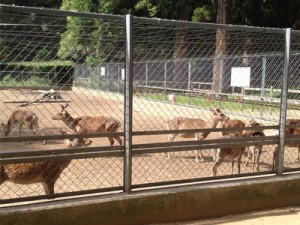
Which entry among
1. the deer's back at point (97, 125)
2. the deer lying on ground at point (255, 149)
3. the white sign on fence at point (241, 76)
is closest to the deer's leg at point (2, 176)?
the deer lying on ground at point (255, 149)

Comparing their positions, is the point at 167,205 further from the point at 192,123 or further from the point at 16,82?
the point at 16,82

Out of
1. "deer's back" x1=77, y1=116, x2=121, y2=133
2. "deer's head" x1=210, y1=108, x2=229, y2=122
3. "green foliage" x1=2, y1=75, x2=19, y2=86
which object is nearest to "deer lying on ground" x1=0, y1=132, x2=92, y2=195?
"green foliage" x1=2, y1=75, x2=19, y2=86

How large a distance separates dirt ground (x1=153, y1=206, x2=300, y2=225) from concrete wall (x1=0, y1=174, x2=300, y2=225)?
0.06 meters

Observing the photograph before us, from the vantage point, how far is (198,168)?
8.22 m

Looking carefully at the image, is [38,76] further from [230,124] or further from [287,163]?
[287,163]

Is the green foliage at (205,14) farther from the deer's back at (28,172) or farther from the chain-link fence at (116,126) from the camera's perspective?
the deer's back at (28,172)

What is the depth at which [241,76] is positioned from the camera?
12.3 m

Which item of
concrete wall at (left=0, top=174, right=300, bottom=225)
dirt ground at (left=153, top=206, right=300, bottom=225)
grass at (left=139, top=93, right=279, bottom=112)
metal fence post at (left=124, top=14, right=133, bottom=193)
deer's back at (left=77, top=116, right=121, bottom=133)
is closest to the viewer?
concrete wall at (left=0, top=174, right=300, bottom=225)

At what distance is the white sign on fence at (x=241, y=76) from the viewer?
1177 cm

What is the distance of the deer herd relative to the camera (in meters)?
4.96

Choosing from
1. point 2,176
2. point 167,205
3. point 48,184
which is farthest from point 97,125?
point 167,205

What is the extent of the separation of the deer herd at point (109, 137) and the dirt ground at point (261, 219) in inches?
32.6

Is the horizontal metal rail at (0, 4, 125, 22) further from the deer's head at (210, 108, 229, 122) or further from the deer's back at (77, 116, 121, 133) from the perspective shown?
the deer's head at (210, 108, 229, 122)

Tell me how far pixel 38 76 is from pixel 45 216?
8325 mm
